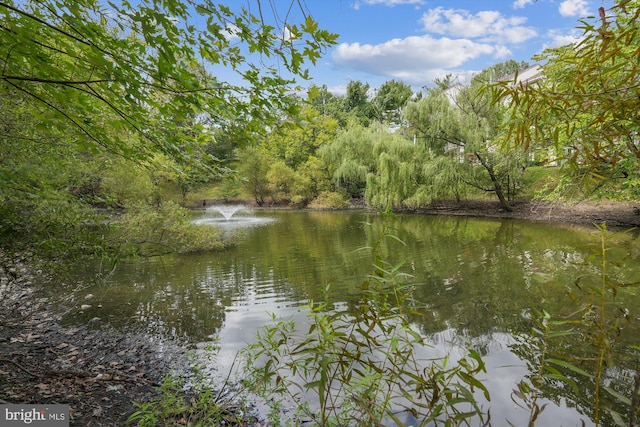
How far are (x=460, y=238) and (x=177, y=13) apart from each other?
12105 millimetres

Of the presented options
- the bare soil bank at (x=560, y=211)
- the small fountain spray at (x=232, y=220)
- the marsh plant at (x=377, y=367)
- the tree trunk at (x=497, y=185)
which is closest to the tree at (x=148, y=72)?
the marsh plant at (x=377, y=367)

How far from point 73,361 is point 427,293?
5561 mm

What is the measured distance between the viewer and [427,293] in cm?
662

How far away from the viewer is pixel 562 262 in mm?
8219

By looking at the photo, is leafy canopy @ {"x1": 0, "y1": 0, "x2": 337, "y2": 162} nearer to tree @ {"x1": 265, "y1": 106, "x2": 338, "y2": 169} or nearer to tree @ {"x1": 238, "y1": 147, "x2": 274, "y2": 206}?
tree @ {"x1": 238, "y1": 147, "x2": 274, "y2": 206}

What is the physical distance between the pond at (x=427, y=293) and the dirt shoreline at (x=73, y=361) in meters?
0.45

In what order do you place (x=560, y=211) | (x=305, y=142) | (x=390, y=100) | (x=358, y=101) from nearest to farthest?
(x=560, y=211), (x=305, y=142), (x=390, y=100), (x=358, y=101)

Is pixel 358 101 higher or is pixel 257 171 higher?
pixel 358 101

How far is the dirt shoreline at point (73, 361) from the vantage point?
2.94m

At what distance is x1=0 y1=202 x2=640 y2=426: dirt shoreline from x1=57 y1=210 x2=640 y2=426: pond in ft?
1.48

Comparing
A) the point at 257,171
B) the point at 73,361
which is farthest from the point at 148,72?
the point at 257,171

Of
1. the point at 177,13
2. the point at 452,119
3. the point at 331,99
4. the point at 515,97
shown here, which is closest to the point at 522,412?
the point at 515,97

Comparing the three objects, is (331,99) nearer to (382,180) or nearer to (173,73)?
(382,180)

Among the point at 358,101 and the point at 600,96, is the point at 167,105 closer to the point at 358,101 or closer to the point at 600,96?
the point at 600,96
